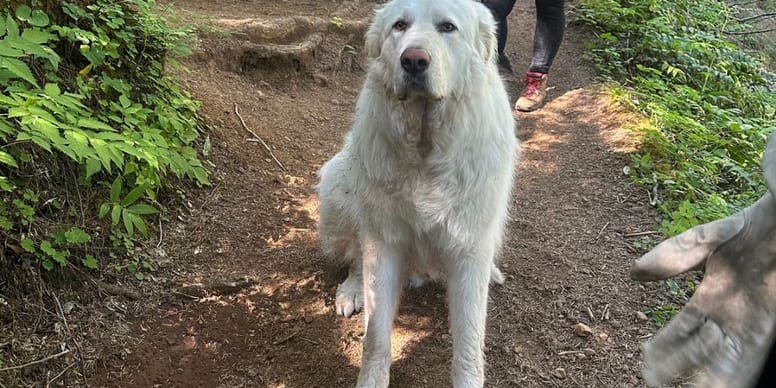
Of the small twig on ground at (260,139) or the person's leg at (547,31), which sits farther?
the person's leg at (547,31)

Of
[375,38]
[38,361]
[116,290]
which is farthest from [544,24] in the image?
[38,361]

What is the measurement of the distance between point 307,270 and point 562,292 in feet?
4.91

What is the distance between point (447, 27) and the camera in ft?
7.51

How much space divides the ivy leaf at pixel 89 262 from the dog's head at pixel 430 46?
5.45ft

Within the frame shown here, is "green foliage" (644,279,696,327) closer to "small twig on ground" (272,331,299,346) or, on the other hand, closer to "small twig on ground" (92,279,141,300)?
"small twig on ground" (272,331,299,346)

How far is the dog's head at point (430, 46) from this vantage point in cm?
213

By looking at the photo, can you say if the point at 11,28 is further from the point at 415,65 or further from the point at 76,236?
the point at 415,65

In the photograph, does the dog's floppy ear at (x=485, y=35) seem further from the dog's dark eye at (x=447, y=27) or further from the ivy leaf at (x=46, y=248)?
the ivy leaf at (x=46, y=248)

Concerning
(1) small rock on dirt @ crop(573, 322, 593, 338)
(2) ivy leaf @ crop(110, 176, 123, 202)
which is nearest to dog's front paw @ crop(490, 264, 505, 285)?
(1) small rock on dirt @ crop(573, 322, 593, 338)

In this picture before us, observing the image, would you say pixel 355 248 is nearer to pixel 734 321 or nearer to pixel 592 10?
pixel 734 321

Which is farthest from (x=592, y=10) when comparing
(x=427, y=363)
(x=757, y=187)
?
(x=427, y=363)

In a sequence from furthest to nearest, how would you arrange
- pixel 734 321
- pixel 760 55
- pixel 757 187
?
1. pixel 760 55
2. pixel 757 187
3. pixel 734 321

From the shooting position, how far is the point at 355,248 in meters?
3.13

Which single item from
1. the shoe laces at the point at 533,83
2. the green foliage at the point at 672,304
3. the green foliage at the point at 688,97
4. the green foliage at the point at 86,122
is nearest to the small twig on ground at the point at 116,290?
the green foliage at the point at 86,122
